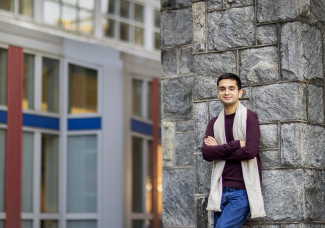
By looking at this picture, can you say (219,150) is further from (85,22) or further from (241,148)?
(85,22)

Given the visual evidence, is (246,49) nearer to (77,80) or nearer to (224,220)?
(224,220)

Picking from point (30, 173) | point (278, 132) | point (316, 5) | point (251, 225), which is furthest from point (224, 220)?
point (30, 173)

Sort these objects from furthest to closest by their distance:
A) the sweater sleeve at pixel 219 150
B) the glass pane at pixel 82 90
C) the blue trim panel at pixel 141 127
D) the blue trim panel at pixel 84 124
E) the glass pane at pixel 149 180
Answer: the glass pane at pixel 149 180 < the blue trim panel at pixel 141 127 < the glass pane at pixel 82 90 < the blue trim panel at pixel 84 124 < the sweater sleeve at pixel 219 150

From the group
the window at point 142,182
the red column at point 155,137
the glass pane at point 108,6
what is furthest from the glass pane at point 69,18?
the window at point 142,182

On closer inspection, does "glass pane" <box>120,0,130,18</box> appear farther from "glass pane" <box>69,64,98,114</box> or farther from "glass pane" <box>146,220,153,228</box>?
"glass pane" <box>146,220,153,228</box>

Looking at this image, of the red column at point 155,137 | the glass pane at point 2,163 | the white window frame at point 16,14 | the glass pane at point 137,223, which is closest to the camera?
the glass pane at point 2,163

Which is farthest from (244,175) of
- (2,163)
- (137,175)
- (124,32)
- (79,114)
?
(124,32)

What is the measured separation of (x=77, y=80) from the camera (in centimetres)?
1595

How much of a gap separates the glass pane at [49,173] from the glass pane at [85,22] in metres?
2.80

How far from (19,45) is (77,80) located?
203 centimetres

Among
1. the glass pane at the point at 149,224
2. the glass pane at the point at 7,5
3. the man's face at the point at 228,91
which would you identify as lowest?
the glass pane at the point at 149,224

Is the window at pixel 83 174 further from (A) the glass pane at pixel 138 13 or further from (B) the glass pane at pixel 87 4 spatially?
(A) the glass pane at pixel 138 13

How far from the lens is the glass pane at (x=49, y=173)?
15.1 m

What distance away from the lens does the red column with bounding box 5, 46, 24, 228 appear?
14.1 m
